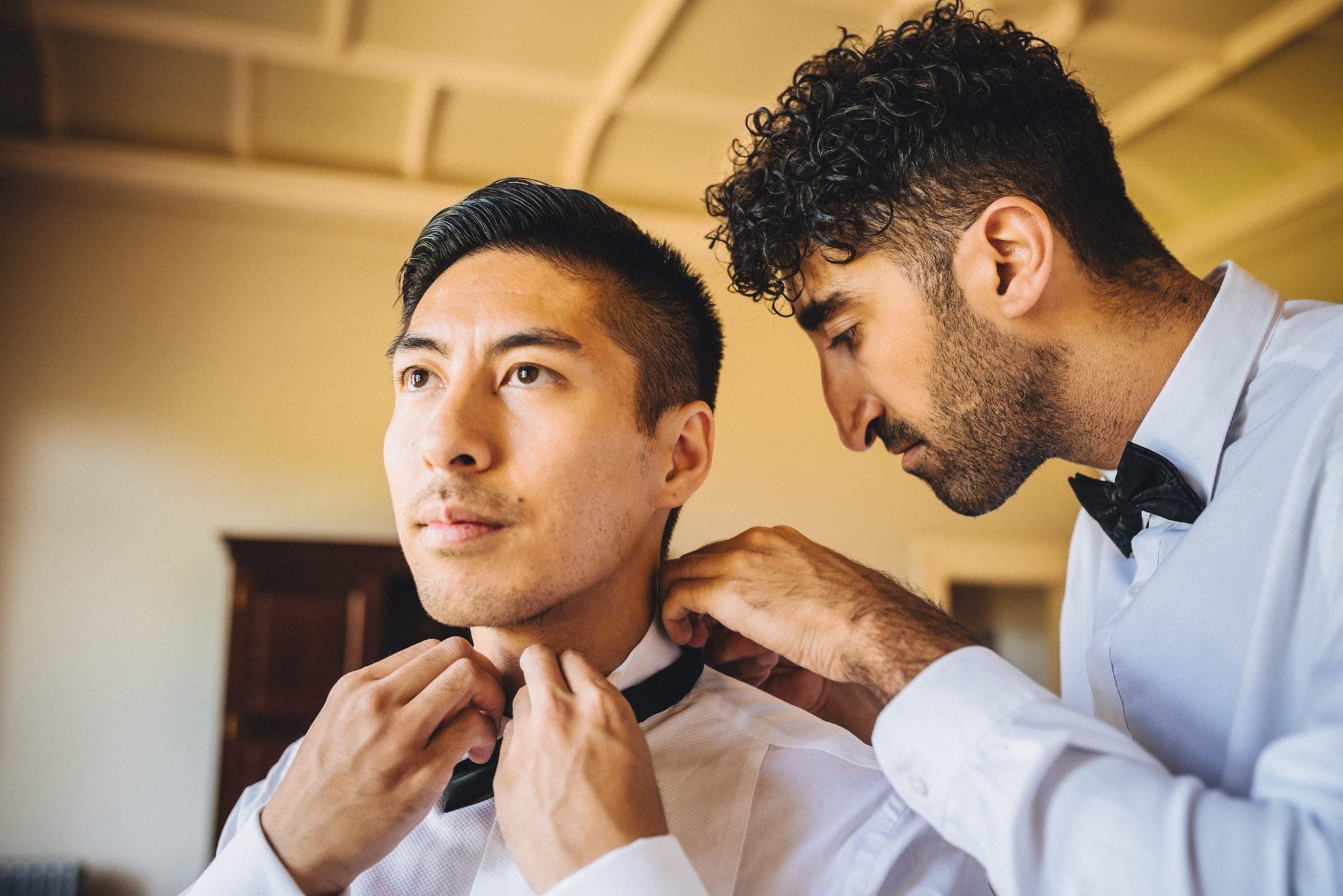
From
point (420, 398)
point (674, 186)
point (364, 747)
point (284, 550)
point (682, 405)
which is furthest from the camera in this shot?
point (674, 186)

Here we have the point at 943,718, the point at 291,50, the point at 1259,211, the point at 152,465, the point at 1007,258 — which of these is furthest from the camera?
the point at 1259,211

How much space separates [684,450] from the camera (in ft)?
5.44

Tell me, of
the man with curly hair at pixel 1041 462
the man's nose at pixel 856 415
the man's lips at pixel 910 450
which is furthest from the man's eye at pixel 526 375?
the man's lips at pixel 910 450

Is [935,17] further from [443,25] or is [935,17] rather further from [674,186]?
[674,186]

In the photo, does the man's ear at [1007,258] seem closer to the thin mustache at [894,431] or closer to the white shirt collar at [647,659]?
the thin mustache at [894,431]

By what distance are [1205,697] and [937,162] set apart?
99 centimetres

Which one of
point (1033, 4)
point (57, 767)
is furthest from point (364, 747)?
point (57, 767)

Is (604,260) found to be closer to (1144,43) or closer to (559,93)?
(559,93)

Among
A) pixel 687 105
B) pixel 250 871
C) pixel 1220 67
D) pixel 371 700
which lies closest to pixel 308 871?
pixel 250 871

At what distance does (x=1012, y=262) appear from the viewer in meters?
1.70

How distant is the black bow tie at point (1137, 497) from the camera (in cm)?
152

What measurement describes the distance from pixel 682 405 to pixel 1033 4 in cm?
383

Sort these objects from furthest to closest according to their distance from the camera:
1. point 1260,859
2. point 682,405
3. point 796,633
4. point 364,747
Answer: point 682,405 → point 796,633 → point 364,747 → point 1260,859

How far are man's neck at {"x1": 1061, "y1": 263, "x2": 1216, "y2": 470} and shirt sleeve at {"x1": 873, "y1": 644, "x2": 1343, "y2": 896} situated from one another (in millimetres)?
658
